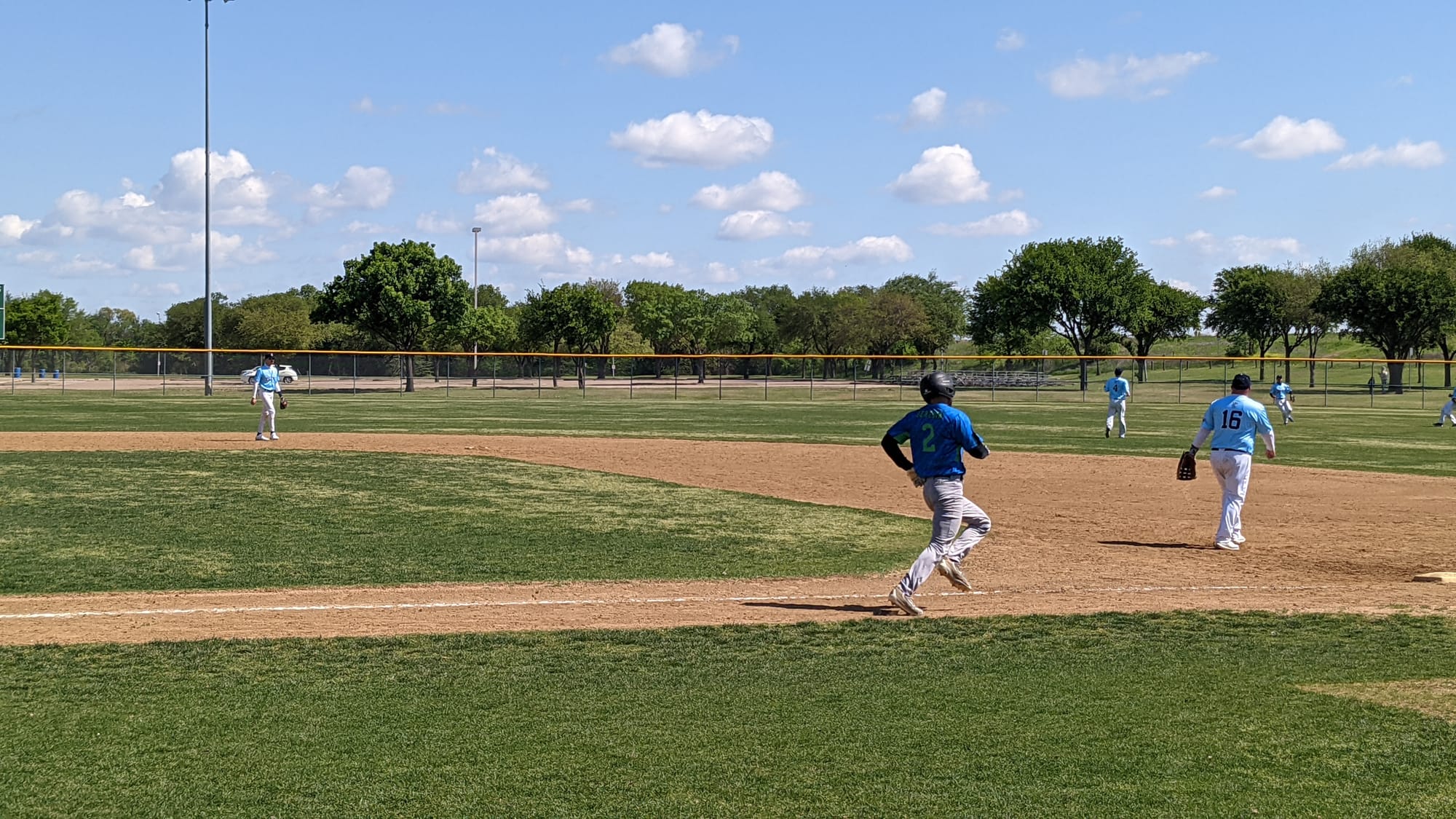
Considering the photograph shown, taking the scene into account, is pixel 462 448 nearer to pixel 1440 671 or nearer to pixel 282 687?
pixel 282 687

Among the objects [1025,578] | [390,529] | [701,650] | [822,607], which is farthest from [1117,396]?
[701,650]

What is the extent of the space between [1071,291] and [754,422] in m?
55.6

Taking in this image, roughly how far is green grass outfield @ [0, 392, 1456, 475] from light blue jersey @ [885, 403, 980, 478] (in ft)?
56.6

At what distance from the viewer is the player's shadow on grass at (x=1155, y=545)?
1430cm

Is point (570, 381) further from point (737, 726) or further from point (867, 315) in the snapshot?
point (737, 726)

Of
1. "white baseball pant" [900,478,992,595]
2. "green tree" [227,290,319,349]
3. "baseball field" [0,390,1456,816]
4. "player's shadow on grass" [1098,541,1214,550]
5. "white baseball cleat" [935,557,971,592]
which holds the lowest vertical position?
"player's shadow on grass" [1098,541,1214,550]

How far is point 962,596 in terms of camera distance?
1097 centimetres

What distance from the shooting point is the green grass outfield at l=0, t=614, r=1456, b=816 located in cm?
544

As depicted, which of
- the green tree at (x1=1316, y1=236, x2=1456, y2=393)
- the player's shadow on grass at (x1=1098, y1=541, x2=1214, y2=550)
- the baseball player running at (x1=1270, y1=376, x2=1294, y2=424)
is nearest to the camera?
the player's shadow on grass at (x1=1098, y1=541, x2=1214, y2=550)

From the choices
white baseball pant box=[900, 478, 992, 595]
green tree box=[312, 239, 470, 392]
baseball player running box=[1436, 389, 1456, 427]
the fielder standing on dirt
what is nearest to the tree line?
green tree box=[312, 239, 470, 392]

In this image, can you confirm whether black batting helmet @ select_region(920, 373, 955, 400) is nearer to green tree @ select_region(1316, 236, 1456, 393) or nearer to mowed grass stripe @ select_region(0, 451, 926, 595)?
mowed grass stripe @ select_region(0, 451, 926, 595)

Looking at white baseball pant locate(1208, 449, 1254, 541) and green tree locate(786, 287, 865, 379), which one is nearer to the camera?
white baseball pant locate(1208, 449, 1254, 541)

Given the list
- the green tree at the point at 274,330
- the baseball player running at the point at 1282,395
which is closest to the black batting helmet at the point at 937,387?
the baseball player running at the point at 1282,395

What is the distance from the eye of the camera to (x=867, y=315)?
111 m
